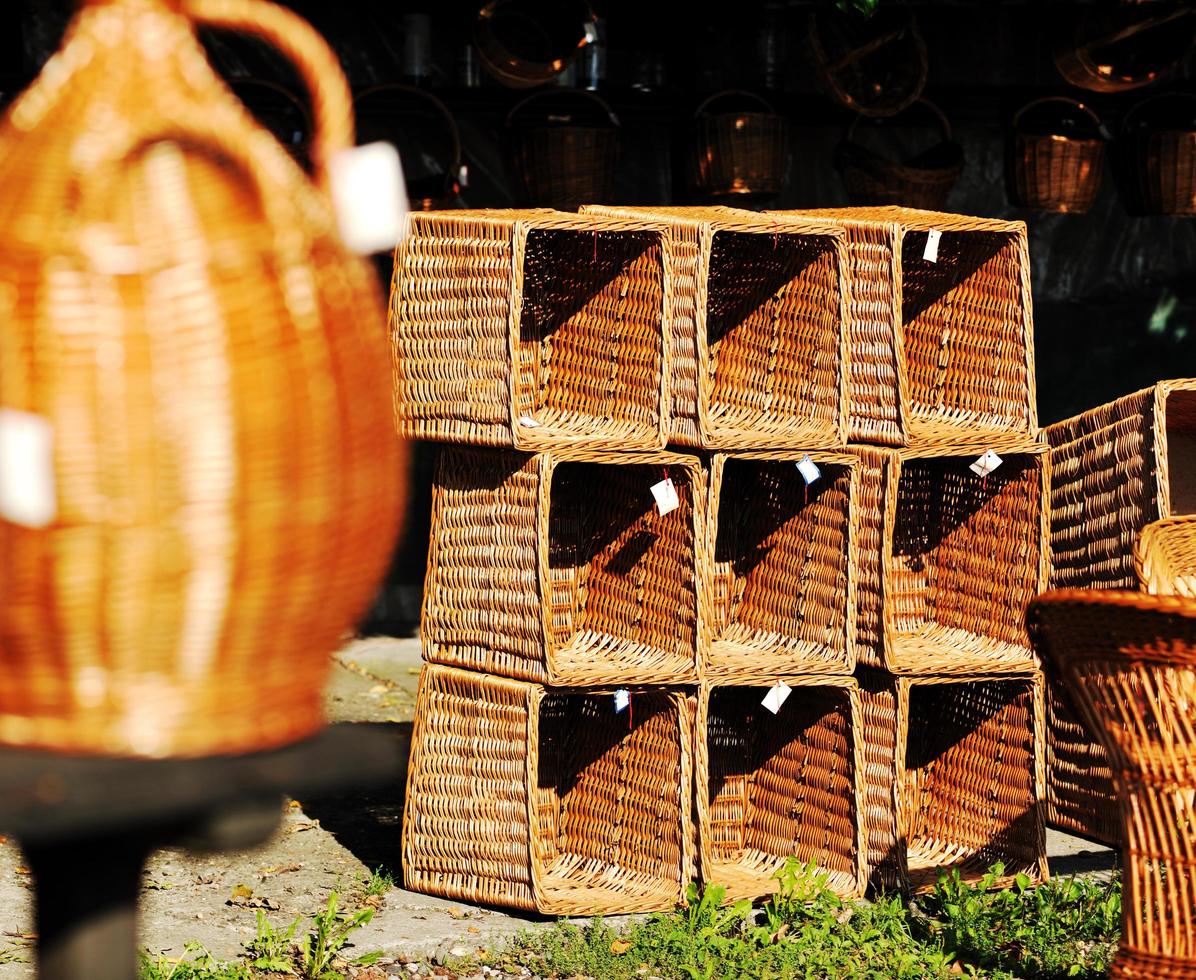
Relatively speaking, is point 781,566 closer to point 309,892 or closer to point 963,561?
point 963,561

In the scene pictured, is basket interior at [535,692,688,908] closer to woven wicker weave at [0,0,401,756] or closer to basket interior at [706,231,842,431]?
basket interior at [706,231,842,431]

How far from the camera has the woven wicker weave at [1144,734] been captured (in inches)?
102

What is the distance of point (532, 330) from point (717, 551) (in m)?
0.75

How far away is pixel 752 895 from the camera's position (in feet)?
12.5

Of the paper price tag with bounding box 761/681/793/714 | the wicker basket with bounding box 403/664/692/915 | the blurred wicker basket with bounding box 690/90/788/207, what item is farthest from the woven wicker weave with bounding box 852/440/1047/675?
the blurred wicker basket with bounding box 690/90/788/207

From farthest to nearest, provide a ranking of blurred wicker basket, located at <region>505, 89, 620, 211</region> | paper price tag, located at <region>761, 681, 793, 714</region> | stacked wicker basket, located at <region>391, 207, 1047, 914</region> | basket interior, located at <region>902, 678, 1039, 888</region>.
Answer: blurred wicker basket, located at <region>505, 89, 620, 211</region>, basket interior, located at <region>902, 678, 1039, 888</region>, paper price tag, located at <region>761, 681, 793, 714</region>, stacked wicker basket, located at <region>391, 207, 1047, 914</region>

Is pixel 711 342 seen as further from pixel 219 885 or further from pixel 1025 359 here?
pixel 219 885

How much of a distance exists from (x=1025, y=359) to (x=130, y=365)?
10.8 ft

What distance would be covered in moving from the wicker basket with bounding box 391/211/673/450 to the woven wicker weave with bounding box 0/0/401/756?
2243 mm

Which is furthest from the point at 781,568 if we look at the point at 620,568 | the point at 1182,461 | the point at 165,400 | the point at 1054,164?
the point at 165,400

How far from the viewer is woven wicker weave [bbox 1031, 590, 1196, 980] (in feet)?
8.52

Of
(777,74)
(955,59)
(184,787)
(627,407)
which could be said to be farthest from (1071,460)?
(184,787)

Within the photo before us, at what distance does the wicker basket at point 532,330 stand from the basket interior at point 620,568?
20 centimetres

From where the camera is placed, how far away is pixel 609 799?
4035 millimetres
